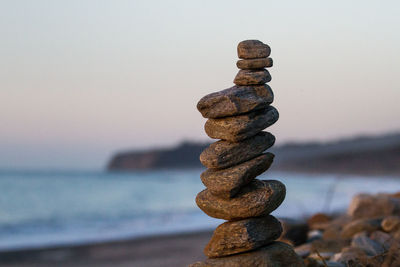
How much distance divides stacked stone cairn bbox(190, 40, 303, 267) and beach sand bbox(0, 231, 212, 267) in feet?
21.9

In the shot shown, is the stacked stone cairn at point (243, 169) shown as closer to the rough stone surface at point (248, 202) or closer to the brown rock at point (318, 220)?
the rough stone surface at point (248, 202)

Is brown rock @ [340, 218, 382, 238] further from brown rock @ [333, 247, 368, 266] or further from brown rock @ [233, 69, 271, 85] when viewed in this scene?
brown rock @ [233, 69, 271, 85]

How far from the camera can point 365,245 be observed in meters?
7.84

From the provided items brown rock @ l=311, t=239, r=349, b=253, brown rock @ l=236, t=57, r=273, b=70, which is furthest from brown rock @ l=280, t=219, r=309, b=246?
brown rock @ l=236, t=57, r=273, b=70

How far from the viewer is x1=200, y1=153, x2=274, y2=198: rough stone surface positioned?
5.82 meters

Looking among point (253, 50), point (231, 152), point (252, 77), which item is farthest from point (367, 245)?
point (253, 50)

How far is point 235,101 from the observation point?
5828 mm

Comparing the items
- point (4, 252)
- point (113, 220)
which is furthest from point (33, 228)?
point (4, 252)

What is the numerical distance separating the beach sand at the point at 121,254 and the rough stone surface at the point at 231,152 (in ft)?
23.1

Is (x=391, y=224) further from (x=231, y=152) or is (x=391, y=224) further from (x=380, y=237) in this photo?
(x=231, y=152)

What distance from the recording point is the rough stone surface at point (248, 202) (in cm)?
591

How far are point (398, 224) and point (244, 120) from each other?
406 cm

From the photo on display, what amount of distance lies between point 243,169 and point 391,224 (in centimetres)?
382

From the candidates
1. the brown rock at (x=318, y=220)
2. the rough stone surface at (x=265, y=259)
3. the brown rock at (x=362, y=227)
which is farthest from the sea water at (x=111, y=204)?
the rough stone surface at (x=265, y=259)
